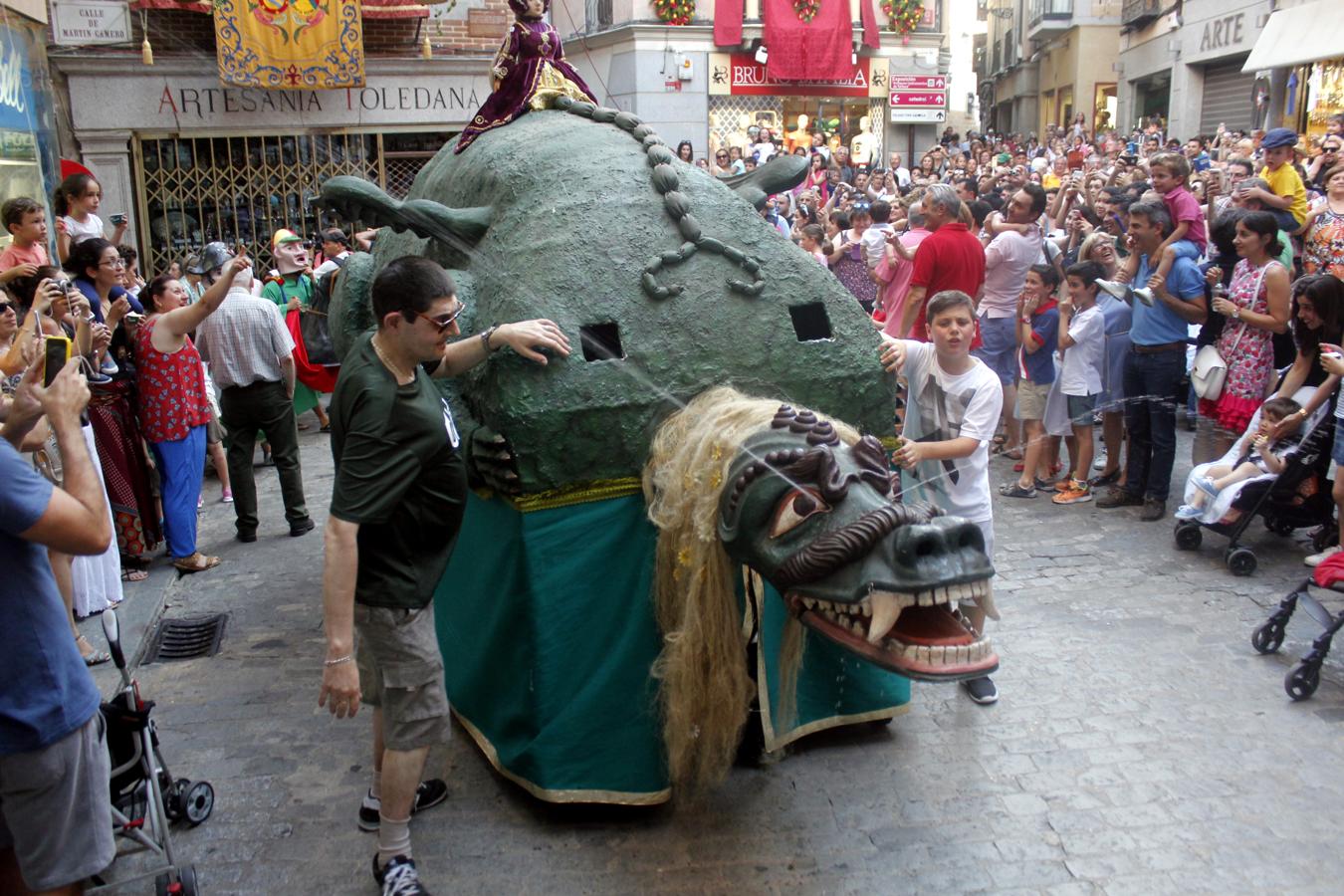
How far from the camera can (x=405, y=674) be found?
3549 mm

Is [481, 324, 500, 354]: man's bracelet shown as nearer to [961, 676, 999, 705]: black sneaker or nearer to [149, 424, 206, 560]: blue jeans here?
[961, 676, 999, 705]: black sneaker

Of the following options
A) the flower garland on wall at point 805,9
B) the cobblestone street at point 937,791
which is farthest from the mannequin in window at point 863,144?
the cobblestone street at point 937,791

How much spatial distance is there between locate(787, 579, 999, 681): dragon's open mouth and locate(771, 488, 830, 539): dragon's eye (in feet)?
0.73

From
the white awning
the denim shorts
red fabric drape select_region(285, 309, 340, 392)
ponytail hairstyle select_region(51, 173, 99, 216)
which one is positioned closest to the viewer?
ponytail hairstyle select_region(51, 173, 99, 216)

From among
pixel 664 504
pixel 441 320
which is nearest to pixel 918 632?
pixel 664 504

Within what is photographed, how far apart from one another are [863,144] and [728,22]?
3.90 m

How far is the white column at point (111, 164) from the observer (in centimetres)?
1313

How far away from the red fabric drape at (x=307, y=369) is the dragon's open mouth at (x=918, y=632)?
681 centimetres

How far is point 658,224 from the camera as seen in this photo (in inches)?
166

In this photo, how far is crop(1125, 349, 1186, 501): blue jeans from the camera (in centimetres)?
695

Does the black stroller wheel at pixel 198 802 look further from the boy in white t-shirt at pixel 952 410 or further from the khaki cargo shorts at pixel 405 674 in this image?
the boy in white t-shirt at pixel 952 410

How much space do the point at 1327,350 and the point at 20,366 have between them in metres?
5.95

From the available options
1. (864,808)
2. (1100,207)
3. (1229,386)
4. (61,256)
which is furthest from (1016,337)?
(61,256)

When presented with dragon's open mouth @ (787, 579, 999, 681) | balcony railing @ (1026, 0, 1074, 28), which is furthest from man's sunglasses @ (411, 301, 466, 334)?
balcony railing @ (1026, 0, 1074, 28)
